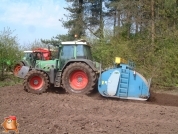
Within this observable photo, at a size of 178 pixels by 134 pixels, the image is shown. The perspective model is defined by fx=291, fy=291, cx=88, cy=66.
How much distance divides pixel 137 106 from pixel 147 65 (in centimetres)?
641

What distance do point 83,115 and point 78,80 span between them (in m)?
3.65

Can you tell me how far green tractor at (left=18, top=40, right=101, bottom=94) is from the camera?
9.98 metres

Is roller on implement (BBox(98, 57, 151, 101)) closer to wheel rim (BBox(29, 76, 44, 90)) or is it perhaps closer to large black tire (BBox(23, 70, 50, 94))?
large black tire (BBox(23, 70, 50, 94))

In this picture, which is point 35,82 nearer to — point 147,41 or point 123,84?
point 123,84

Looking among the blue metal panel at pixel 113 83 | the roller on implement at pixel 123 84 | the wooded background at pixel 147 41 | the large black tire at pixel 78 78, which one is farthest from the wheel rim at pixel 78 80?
the wooded background at pixel 147 41

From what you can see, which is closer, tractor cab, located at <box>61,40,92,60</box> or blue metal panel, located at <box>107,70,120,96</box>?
blue metal panel, located at <box>107,70,120,96</box>

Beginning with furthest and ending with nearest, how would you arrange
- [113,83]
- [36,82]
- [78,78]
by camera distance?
[36,82] → [78,78] → [113,83]

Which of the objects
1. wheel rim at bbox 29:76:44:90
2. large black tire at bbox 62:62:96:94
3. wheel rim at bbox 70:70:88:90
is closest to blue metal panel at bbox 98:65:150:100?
large black tire at bbox 62:62:96:94

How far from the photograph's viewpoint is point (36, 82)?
34.3ft

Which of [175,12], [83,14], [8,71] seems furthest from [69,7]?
[175,12]

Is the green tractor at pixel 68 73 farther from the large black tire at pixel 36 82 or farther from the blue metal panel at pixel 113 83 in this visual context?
the blue metal panel at pixel 113 83

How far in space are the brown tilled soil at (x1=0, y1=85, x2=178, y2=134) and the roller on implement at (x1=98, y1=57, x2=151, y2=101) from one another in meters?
0.23

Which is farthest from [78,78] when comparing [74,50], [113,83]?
[113,83]

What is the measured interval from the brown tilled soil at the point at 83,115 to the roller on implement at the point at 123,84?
231 millimetres
